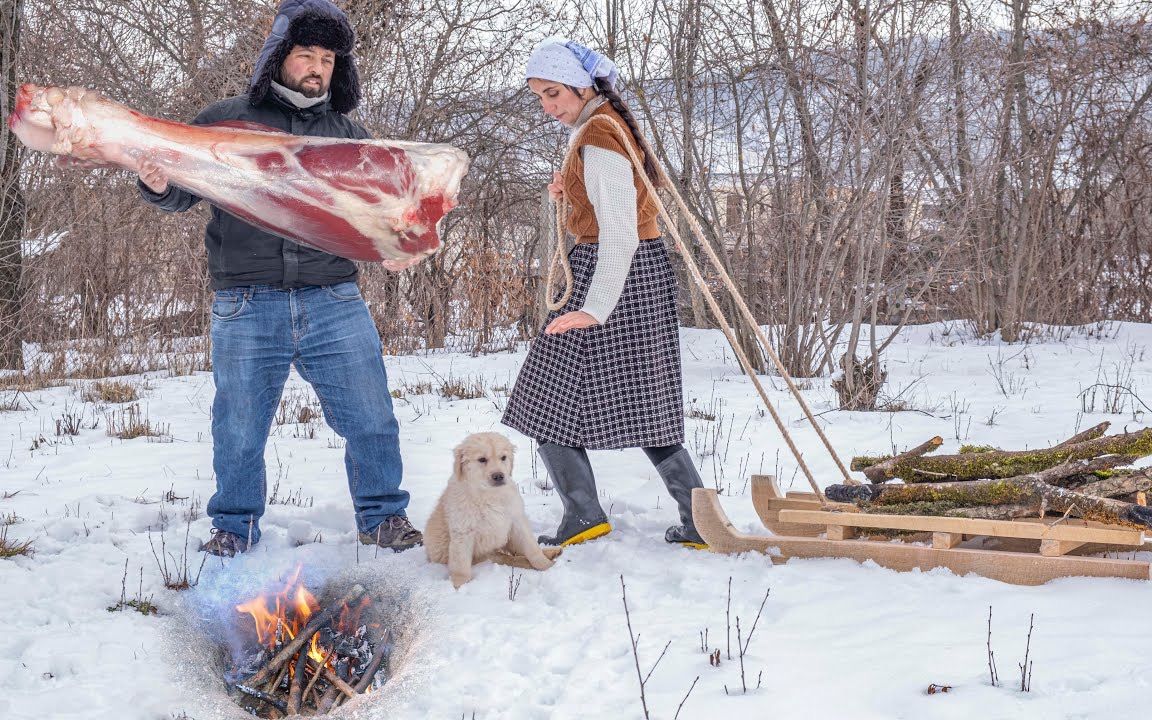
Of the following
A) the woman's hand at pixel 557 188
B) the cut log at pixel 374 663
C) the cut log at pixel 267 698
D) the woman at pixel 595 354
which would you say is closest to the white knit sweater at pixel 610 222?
the woman at pixel 595 354

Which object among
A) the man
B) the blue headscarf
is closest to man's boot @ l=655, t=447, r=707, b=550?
the man

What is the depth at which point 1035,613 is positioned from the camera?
3039 millimetres

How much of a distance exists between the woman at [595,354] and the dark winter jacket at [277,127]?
85 centimetres

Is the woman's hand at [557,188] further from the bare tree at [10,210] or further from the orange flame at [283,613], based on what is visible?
the bare tree at [10,210]

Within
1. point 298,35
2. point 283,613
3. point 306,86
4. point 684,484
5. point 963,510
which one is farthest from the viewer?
point 684,484

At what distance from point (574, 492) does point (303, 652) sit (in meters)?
1.33

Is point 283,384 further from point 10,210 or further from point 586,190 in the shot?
point 10,210

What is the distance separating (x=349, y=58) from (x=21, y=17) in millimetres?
7594

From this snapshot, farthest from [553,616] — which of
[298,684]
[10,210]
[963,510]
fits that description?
[10,210]

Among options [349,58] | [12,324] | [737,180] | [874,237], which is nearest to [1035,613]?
[349,58]

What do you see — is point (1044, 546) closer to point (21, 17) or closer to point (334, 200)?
point (334, 200)

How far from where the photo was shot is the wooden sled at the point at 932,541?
3.28m

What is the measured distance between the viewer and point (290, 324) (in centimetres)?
393

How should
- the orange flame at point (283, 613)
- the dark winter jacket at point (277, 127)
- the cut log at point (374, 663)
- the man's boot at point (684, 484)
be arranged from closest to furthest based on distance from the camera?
1. the cut log at point (374, 663)
2. the orange flame at point (283, 613)
3. the dark winter jacket at point (277, 127)
4. the man's boot at point (684, 484)
